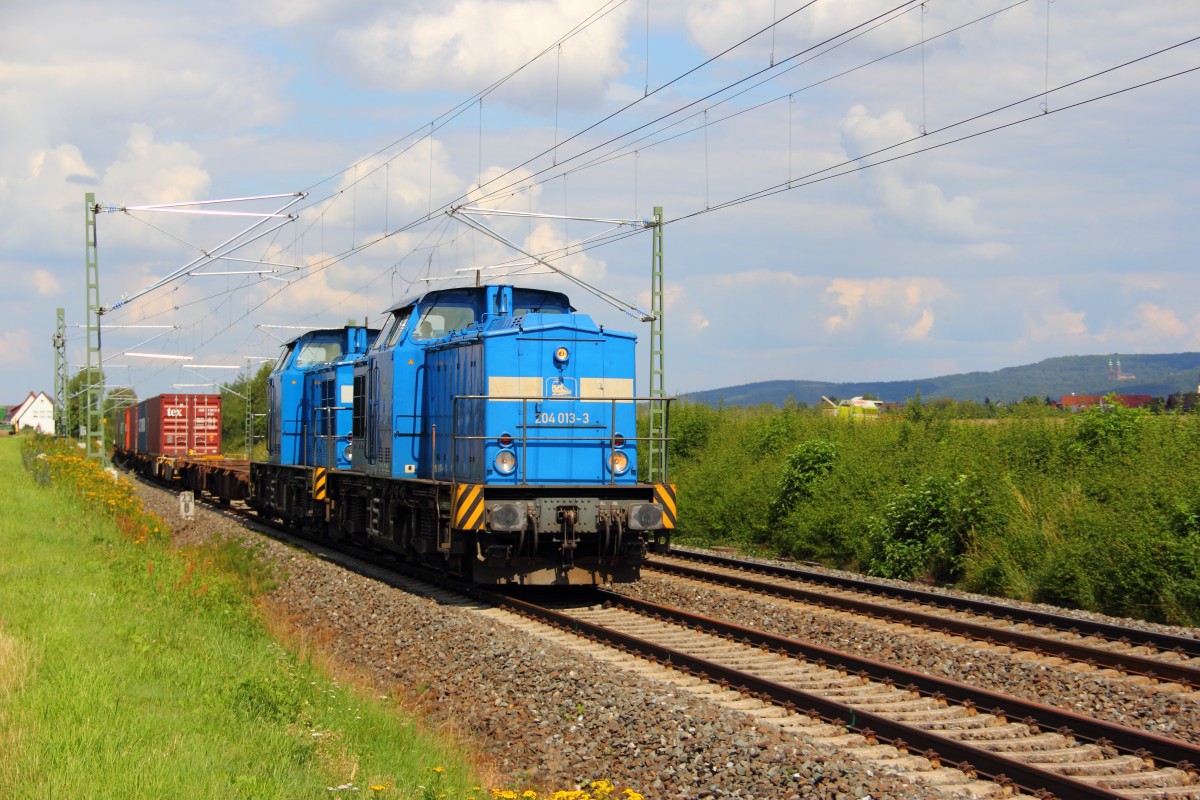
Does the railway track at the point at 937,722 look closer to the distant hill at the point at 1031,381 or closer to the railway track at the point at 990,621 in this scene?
the railway track at the point at 990,621

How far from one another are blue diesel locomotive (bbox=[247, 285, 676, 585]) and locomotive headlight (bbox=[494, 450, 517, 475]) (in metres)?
0.02

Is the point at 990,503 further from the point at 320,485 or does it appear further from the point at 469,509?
the point at 320,485

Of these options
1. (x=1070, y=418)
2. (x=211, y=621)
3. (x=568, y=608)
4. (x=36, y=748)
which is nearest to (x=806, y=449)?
(x=1070, y=418)

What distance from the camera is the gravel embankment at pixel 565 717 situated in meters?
6.33

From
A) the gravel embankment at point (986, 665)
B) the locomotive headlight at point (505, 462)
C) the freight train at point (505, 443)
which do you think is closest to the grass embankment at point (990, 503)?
the gravel embankment at point (986, 665)

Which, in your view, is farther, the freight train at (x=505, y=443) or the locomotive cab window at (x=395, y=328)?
the locomotive cab window at (x=395, y=328)

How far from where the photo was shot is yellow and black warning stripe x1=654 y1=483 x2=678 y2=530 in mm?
12719

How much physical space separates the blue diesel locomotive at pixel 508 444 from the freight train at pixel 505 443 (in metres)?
0.02

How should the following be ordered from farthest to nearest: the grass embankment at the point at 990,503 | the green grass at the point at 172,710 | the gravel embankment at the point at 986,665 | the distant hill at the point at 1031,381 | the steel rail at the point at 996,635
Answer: the distant hill at the point at 1031,381 → the grass embankment at the point at 990,503 → the steel rail at the point at 996,635 → the gravel embankment at the point at 986,665 → the green grass at the point at 172,710

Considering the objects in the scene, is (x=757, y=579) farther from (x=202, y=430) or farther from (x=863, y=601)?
(x=202, y=430)

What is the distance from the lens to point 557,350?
1308 centimetres

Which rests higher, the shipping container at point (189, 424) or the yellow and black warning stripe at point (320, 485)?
the shipping container at point (189, 424)

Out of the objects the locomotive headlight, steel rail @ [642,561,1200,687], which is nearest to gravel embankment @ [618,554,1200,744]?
steel rail @ [642,561,1200,687]

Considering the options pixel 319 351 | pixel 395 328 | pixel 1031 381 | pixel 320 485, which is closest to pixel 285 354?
pixel 319 351
